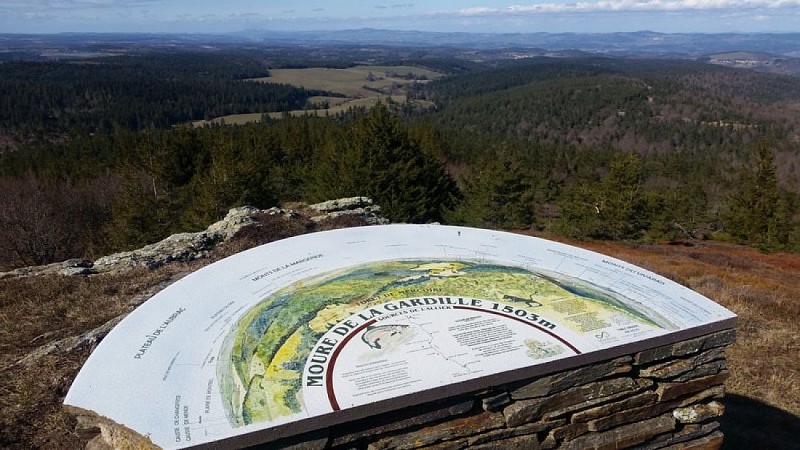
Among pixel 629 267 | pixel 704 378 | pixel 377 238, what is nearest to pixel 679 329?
pixel 704 378

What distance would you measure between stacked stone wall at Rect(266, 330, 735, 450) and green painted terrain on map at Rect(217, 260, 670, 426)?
0.40 meters

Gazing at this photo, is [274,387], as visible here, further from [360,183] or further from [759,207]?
[759,207]

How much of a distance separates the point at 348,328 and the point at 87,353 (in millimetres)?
4213

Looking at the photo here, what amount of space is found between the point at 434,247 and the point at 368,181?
19235mm

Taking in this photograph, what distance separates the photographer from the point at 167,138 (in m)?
32.8

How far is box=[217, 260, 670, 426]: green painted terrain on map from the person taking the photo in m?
4.02

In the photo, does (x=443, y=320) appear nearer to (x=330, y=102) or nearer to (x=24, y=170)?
(x=24, y=170)

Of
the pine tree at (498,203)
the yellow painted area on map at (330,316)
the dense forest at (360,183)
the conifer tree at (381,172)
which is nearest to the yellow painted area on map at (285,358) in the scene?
the yellow painted area on map at (330,316)

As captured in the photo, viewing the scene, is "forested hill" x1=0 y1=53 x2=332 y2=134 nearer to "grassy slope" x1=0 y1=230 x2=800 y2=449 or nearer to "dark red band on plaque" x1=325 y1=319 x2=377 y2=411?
"grassy slope" x1=0 y1=230 x2=800 y2=449

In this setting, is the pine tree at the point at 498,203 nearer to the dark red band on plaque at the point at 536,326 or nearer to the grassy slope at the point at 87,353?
the grassy slope at the point at 87,353

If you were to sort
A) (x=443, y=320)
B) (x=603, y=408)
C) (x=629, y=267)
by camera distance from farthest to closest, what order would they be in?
(x=629, y=267), (x=443, y=320), (x=603, y=408)

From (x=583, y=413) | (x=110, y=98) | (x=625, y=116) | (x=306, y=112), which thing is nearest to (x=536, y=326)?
(x=583, y=413)

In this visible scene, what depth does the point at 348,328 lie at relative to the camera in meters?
4.92

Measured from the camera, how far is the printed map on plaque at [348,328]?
390cm
